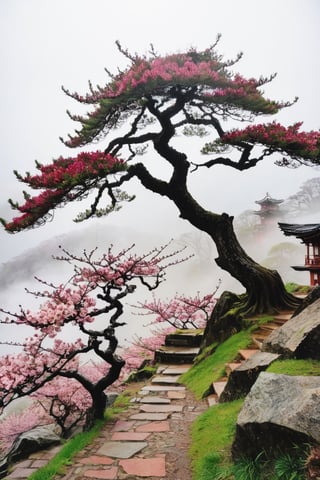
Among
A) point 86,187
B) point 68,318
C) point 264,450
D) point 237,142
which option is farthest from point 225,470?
point 237,142

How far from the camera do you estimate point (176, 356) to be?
10.4 m

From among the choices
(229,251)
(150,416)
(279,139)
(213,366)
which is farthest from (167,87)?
(150,416)

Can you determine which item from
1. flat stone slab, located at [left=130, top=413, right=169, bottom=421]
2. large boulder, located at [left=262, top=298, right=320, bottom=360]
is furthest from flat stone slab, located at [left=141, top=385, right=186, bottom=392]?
large boulder, located at [left=262, top=298, right=320, bottom=360]

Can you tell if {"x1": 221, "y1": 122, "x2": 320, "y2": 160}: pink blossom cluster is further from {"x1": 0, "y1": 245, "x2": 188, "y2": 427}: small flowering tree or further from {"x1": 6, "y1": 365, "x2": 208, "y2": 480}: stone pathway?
{"x1": 6, "y1": 365, "x2": 208, "y2": 480}: stone pathway

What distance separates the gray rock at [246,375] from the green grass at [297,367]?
0.38 metres

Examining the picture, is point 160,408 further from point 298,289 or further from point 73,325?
point 298,289

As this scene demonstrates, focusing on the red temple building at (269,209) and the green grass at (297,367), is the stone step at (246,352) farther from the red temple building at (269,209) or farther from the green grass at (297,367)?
the red temple building at (269,209)

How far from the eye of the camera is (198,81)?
853 centimetres

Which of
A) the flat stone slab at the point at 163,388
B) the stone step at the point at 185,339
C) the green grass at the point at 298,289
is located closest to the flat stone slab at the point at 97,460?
the flat stone slab at the point at 163,388

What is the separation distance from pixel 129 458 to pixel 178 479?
0.85m

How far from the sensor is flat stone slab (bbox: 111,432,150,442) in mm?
4957

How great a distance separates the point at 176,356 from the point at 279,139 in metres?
6.73

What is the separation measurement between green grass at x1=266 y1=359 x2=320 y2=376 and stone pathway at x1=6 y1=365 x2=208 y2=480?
154cm

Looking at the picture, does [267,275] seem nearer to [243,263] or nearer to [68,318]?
[243,263]
